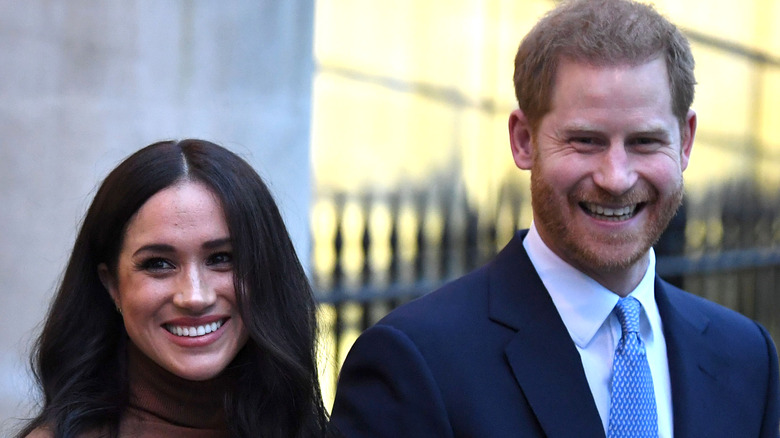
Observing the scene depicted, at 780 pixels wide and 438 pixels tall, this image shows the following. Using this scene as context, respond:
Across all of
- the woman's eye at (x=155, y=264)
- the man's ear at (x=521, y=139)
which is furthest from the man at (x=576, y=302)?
the woman's eye at (x=155, y=264)

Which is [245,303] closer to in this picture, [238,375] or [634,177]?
[238,375]

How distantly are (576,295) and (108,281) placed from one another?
3.85 feet

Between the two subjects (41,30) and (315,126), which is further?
(315,126)

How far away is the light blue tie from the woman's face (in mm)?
942

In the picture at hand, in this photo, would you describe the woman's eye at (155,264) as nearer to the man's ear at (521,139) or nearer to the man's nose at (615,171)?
the man's ear at (521,139)

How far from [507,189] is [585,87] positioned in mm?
3877

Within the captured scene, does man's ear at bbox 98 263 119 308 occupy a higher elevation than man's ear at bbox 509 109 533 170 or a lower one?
lower

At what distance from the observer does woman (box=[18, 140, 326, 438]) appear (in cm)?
283

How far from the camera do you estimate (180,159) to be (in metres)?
2.96

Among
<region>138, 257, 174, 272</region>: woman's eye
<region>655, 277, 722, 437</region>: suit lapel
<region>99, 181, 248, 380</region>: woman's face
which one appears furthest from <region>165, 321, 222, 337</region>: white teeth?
<region>655, 277, 722, 437</region>: suit lapel

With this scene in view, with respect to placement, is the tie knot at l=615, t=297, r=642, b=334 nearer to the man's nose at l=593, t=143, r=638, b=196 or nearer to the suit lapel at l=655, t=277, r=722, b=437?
the suit lapel at l=655, t=277, r=722, b=437

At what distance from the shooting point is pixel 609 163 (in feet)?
9.71

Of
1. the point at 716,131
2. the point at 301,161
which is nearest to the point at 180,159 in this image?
the point at 301,161

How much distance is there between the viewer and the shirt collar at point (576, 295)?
3082mm
